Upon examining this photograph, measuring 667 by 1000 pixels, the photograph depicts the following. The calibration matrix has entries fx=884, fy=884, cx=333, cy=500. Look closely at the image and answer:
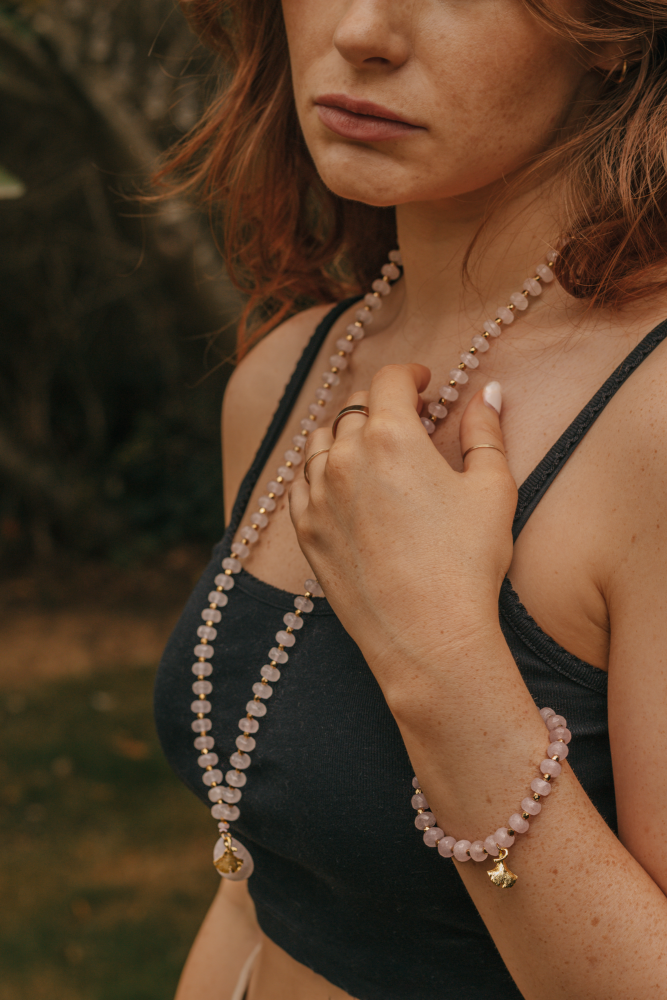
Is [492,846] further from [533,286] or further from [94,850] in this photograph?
[94,850]

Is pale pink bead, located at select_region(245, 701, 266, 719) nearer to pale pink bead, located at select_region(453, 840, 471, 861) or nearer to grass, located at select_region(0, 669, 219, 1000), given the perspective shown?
pale pink bead, located at select_region(453, 840, 471, 861)

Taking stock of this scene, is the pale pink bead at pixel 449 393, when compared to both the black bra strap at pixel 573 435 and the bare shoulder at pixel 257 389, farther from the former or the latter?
the bare shoulder at pixel 257 389

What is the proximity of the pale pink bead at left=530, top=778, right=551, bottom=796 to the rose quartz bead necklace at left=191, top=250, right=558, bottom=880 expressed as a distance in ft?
1.45

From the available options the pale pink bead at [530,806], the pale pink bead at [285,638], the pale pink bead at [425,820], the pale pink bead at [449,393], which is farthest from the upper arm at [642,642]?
the pale pink bead at [285,638]

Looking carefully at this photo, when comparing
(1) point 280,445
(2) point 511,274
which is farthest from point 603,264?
(1) point 280,445

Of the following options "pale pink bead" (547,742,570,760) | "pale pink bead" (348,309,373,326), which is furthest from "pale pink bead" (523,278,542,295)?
"pale pink bead" (547,742,570,760)

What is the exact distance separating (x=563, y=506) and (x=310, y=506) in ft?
1.07

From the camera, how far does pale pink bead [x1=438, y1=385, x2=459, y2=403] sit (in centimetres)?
131

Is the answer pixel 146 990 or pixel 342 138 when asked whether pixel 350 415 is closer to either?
pixel 342 138

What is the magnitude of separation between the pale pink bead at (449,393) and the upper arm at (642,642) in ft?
1.14

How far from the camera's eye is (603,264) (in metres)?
1.17

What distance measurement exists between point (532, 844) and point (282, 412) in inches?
35.3

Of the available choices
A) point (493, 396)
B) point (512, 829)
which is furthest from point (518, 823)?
point (493, 396)

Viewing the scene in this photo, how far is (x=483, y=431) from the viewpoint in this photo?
1165 mm
